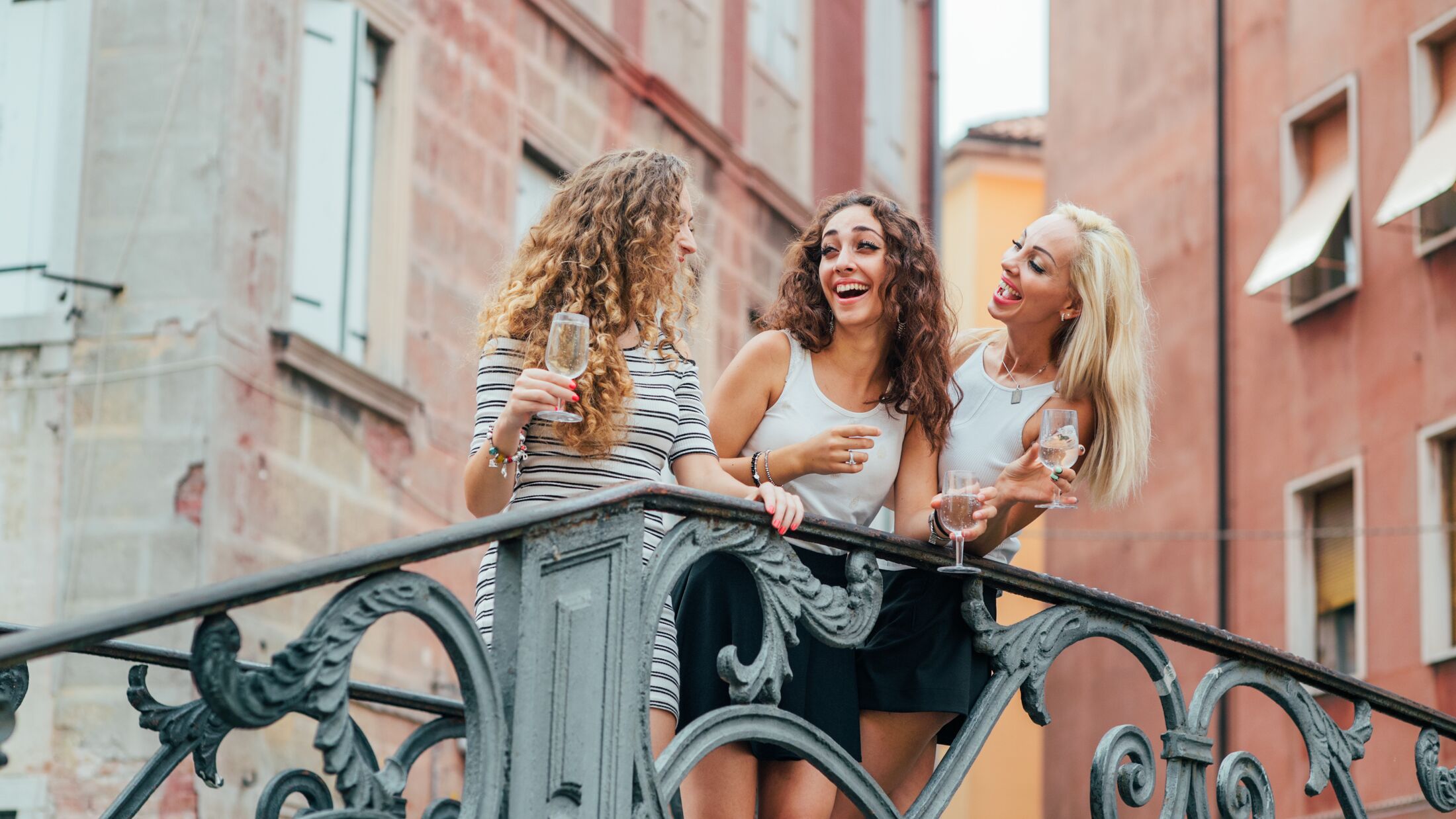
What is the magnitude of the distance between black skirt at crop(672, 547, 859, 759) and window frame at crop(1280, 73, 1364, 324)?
1498 centimetres

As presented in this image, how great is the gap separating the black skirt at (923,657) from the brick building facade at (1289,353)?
12976 mm

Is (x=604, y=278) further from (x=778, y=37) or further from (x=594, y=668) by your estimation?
(x=778, y=37)

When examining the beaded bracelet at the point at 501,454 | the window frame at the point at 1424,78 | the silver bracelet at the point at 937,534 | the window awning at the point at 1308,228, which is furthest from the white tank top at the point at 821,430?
the window awning at the point at 1308,228

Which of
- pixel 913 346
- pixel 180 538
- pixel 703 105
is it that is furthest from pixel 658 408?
pixel 703 105

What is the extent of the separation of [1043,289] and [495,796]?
2227mm

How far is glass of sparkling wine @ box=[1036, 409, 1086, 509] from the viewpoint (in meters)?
4.80

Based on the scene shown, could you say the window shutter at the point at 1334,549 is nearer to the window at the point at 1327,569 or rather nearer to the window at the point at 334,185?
the window at the point at 1327,569

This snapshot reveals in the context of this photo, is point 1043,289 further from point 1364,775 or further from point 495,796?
point 1364,775

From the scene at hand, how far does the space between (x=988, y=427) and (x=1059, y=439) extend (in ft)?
1.58

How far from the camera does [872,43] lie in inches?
896

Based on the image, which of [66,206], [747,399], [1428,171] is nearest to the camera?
[747,399]

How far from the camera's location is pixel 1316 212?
19.8m

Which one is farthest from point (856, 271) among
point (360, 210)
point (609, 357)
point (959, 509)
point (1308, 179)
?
point (1308, 179)

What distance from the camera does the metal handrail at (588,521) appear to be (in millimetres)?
3244
